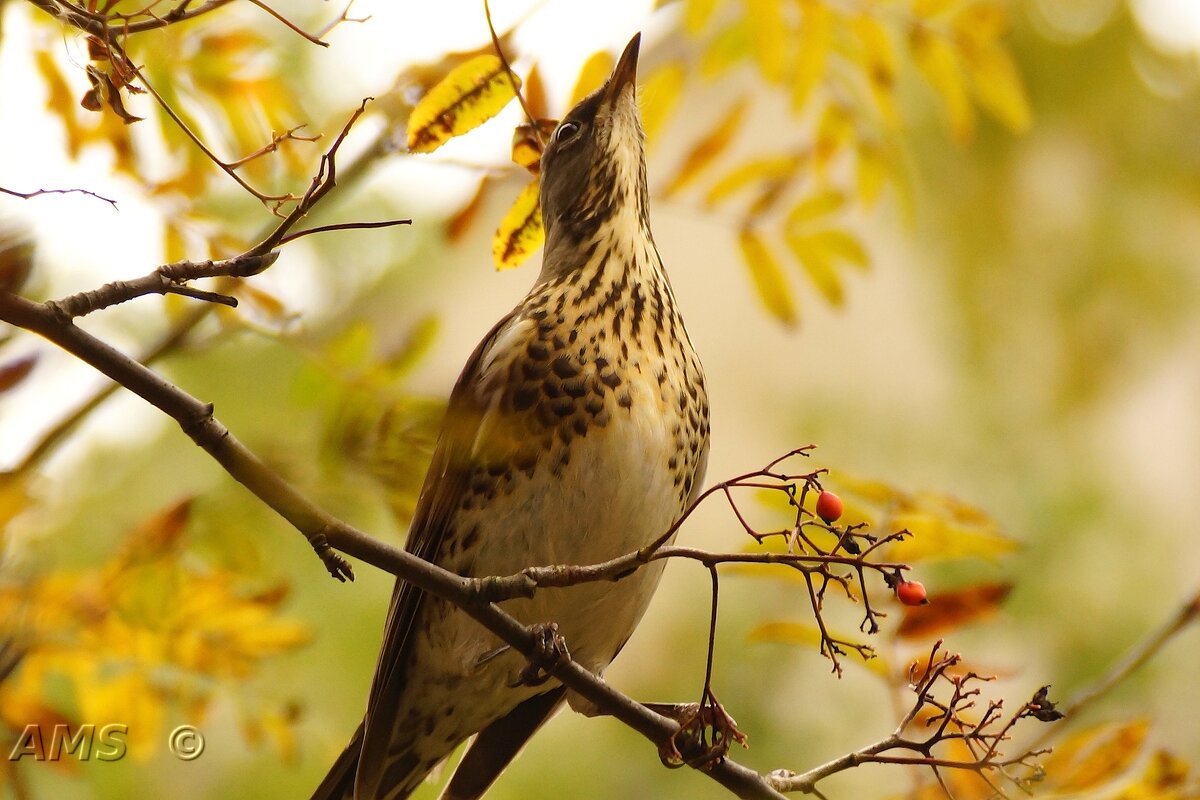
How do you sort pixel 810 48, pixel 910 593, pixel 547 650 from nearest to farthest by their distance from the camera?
pixel 910 593
pixel 547 650
pixel 810 48

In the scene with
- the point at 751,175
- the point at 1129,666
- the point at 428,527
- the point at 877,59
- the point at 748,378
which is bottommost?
the point at 1129,666

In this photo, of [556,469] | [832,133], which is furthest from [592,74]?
[556,469]

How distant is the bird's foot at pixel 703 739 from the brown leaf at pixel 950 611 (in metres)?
0.24

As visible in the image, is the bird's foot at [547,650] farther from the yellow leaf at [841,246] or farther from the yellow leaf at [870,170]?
the yellow leaf at [870,170]

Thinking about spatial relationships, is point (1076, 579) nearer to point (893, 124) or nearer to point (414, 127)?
point (893, 124)

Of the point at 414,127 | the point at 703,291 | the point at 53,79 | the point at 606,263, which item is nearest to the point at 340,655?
the point at 606,263

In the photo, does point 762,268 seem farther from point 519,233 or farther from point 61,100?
point 61,100

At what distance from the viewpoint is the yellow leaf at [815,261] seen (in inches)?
69.9

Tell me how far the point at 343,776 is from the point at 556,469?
615 millimetres

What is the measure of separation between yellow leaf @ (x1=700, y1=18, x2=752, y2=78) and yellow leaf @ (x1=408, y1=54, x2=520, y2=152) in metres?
0.53

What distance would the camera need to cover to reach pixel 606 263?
1.88m

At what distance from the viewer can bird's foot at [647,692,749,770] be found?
1.34m

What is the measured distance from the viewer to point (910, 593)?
1.21 m

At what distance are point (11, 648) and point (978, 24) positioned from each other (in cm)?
153
